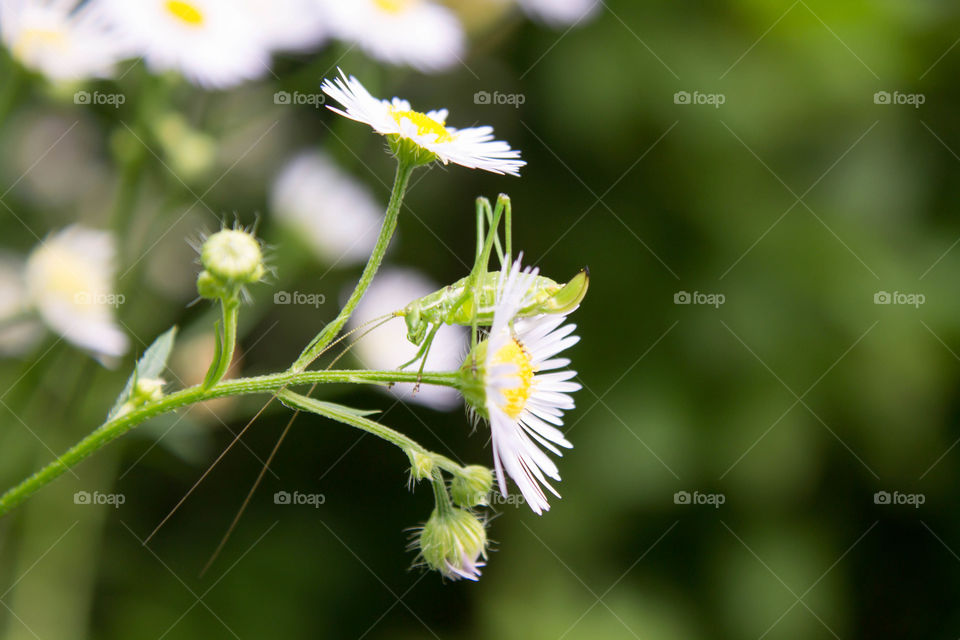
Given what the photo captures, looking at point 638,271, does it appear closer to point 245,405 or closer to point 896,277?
Answer: point 896,277

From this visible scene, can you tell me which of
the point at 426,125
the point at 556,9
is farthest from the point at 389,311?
the point at 426,125

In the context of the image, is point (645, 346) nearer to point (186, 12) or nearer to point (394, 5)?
point (394, 5)

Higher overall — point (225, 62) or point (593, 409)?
point (225, 62)

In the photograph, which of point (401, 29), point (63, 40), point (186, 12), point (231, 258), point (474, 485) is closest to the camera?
point (231, 258)

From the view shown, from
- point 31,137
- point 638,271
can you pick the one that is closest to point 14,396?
point 31,137

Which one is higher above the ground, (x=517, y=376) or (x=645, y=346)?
(x=645, y=346)

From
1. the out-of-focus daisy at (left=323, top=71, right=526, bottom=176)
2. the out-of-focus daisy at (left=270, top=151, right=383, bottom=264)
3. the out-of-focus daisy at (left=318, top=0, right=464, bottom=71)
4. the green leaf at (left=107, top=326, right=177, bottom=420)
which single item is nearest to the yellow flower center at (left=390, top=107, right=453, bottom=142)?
the out-of-focus daisy at (left=323, top=71, right=526, bottom=176)
